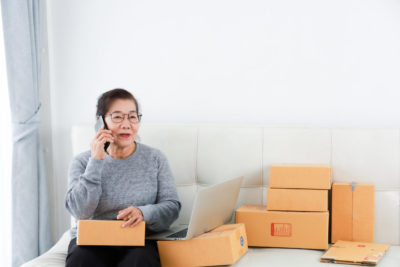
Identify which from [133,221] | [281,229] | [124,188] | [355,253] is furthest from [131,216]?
[355,253]

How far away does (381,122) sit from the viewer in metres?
2.55

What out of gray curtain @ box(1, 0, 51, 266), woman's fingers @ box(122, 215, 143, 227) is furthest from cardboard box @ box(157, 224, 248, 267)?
gray curtain @ box(1, 0, 51, 266)

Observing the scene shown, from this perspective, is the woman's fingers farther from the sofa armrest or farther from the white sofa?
the white sofa

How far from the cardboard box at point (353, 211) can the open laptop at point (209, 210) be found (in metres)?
0.44

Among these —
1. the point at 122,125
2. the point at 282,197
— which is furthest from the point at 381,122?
the point at 122,125

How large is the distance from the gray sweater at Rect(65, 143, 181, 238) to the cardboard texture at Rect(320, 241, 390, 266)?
2.17 feet

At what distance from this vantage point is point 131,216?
1.90m

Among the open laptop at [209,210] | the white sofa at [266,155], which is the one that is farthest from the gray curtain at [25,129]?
the open laptop at [209,210]

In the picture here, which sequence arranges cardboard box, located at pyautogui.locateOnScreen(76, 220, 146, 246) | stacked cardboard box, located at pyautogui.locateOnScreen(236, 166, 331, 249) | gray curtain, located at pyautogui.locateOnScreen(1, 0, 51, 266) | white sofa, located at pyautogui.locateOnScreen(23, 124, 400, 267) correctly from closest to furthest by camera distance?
cardboard box, located at pyautogui.locateOnScreen(76, 220, 146, 246)
stacked cardboard box, located at pyautogui.locateOnScreen(236, 166, 331, 249)
white sofa, located at pyautogui.locateOnScreen(23, 124, 400, 267)
gray curtain, located at pyautogui.locateOnScreen(1, 0, 51, 266)

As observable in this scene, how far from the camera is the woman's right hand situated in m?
2.02

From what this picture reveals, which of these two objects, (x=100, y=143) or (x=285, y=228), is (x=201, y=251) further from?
(x=100, y=143)

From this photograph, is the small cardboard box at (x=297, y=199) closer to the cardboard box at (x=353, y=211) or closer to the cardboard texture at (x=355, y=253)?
the cardboard box at (x=353, y=211)

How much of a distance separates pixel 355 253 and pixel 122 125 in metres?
1.08

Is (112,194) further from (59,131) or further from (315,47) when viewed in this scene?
(315,47)
